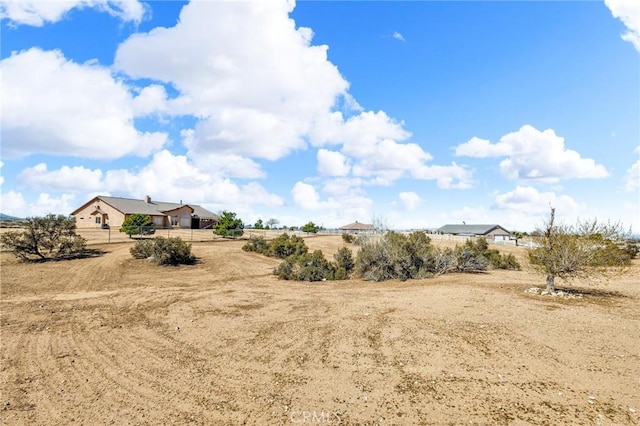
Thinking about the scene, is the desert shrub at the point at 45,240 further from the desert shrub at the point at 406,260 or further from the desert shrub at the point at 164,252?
the desert shrub at the point at 406,260

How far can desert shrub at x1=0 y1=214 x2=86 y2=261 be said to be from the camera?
885 inches

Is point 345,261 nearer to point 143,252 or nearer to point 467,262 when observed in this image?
point 467,262

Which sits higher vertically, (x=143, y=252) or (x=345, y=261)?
(x=143, y=252)

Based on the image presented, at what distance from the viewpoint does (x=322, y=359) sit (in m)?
7.36

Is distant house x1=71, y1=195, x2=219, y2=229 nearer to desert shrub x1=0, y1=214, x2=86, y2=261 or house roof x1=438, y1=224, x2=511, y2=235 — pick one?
desert shrub x1=0, y1=214, x2=86, y2=261

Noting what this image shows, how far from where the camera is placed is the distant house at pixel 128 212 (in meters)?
53.7

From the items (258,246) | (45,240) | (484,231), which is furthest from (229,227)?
(484,231)

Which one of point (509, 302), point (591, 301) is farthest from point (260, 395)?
point (591, 301)

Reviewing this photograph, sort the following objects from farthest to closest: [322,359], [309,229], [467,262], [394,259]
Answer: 1. [309,229]
2. [467,262]
3. [394,259]
4. [322,359]

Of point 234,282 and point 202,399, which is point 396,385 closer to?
point 202,399

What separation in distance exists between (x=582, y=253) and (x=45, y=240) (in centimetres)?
3114

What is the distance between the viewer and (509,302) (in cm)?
1194

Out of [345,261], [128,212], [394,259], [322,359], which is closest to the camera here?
[322,359]

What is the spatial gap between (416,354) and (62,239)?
88.7 feet
